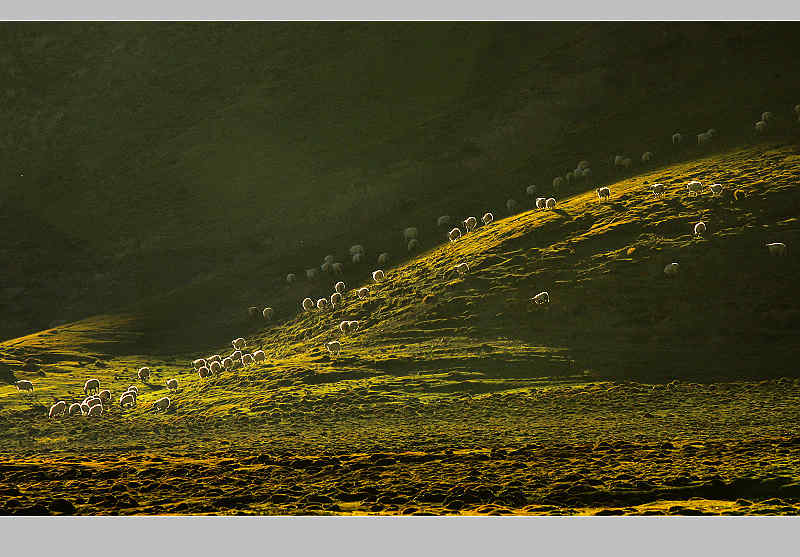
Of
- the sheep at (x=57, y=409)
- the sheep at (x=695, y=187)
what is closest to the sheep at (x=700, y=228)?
the sheep at (x=695, y=187)

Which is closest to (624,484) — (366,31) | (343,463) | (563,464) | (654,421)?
(563,464)

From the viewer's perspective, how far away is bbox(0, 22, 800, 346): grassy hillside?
17047mm

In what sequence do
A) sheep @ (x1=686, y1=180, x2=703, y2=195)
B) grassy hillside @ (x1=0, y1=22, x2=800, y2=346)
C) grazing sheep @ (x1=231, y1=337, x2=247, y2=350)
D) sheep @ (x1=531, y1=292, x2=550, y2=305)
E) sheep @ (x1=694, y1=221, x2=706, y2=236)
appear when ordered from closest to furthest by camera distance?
sheep @ (x1=531, y1=292, x2=550, y2=305), sheep @ (x1=694, y1=221, x2=706, y2=236), sheep @ (x1=686, y1=180, x2=703, y2=195), grazing sheep @ (x1=231, y1=337, x2=247, y2=350), grassy hillside @ (x1=0, y1=22, x2=800, y2=346)

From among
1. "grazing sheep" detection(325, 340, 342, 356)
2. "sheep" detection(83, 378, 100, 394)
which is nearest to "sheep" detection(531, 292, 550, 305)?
"grazing sheep" detection(325, 340, 342, 356)

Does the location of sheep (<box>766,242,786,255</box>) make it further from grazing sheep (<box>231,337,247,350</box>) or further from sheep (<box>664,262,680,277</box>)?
grazing sheep (<box>231,337,247,350</box>)

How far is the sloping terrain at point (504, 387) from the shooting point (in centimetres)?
805

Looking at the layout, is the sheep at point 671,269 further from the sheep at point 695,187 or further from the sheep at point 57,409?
the sheep at point 57,409

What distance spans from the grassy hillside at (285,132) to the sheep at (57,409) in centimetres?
319

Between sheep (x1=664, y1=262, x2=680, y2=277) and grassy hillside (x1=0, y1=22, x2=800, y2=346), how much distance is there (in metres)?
4.44

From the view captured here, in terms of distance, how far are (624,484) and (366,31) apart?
53.4 feet

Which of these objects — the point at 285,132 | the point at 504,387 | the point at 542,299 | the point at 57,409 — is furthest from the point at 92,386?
the point at 285,132

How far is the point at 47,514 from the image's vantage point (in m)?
7.83

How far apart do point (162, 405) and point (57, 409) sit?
1334 mm

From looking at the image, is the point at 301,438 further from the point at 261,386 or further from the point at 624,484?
the point at 624,484
